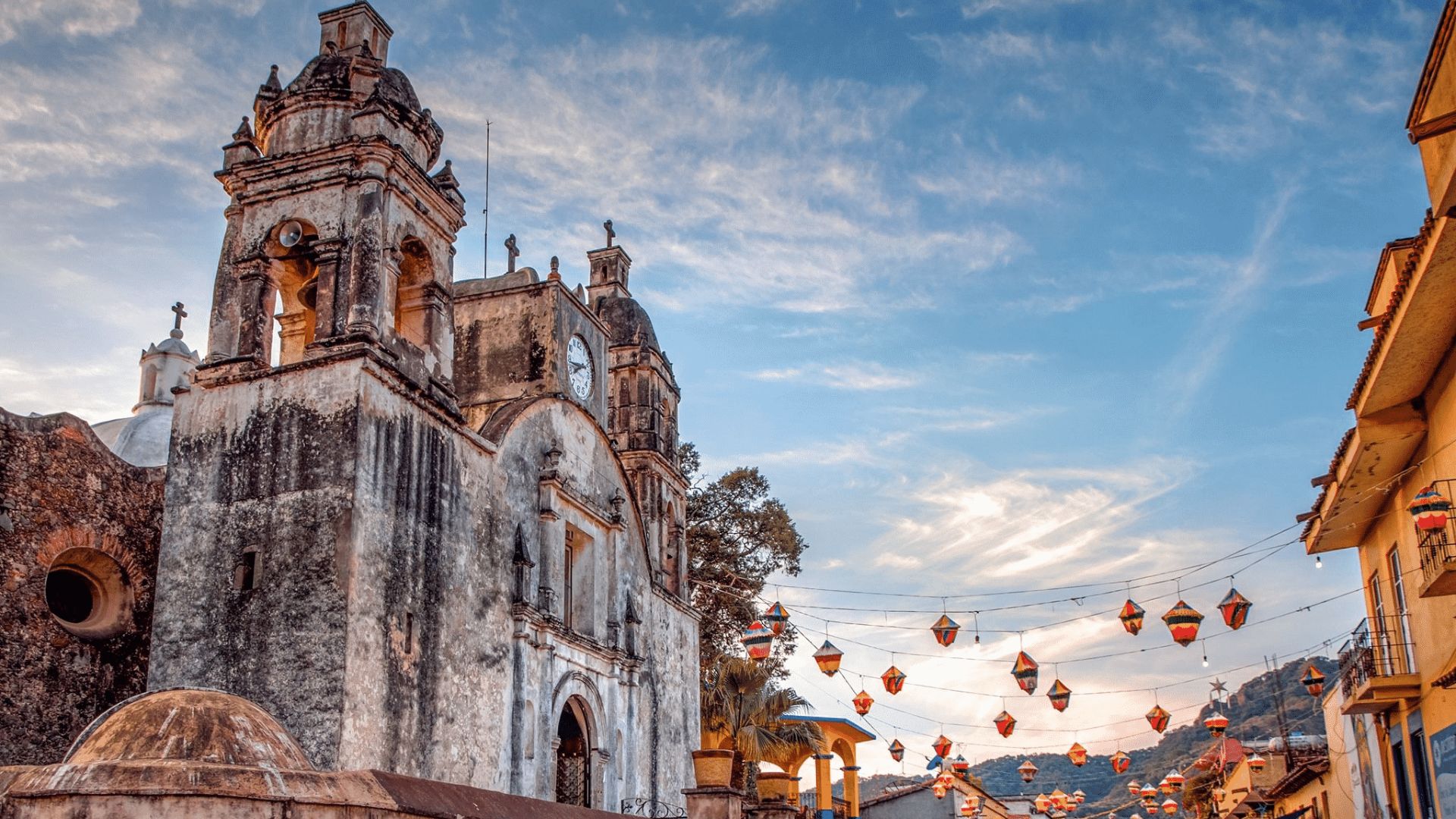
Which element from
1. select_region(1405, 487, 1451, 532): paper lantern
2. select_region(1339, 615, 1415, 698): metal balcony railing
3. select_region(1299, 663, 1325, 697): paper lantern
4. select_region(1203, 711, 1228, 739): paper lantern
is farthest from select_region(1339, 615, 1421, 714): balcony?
select_region(1203, 711, 1228, 739): paper lantern

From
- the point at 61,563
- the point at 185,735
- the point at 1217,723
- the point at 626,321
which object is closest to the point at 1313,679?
the point at 1217,723

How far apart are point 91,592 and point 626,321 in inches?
460

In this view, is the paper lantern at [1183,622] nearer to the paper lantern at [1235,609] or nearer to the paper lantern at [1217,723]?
the paper lantern at [1235,609]

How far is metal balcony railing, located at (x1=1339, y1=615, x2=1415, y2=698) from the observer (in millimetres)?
15500

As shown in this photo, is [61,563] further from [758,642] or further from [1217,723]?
[1217,723]

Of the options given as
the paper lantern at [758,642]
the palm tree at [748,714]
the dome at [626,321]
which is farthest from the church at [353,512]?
the palm tree at [748,714]

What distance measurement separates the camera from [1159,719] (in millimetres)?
22547

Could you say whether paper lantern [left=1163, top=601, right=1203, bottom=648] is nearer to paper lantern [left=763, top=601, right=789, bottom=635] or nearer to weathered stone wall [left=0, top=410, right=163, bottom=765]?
paper lantern [left=763, top=601, right=789, bottom=635]

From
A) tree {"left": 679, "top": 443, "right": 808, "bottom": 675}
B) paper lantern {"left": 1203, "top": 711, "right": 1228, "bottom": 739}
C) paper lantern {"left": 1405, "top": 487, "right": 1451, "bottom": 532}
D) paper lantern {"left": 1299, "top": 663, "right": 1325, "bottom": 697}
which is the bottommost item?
paper lantern {"left": 1203, "top": 711, "right": 1228, "bottom": 739}

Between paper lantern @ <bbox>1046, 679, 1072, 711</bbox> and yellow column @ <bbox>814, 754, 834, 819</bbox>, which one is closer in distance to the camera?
paper lantern @ <bbox>1046, 679, 1072, 711</bbox>

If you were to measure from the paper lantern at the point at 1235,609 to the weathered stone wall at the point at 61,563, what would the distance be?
12913mm

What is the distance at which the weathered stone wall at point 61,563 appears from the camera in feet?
45.1

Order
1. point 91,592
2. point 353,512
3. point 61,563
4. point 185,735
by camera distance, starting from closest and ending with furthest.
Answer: point 185,735 < point 353,512 < point 61,563 < point 91,592

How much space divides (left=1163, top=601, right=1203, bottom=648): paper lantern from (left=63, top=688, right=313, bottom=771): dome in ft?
33.3
